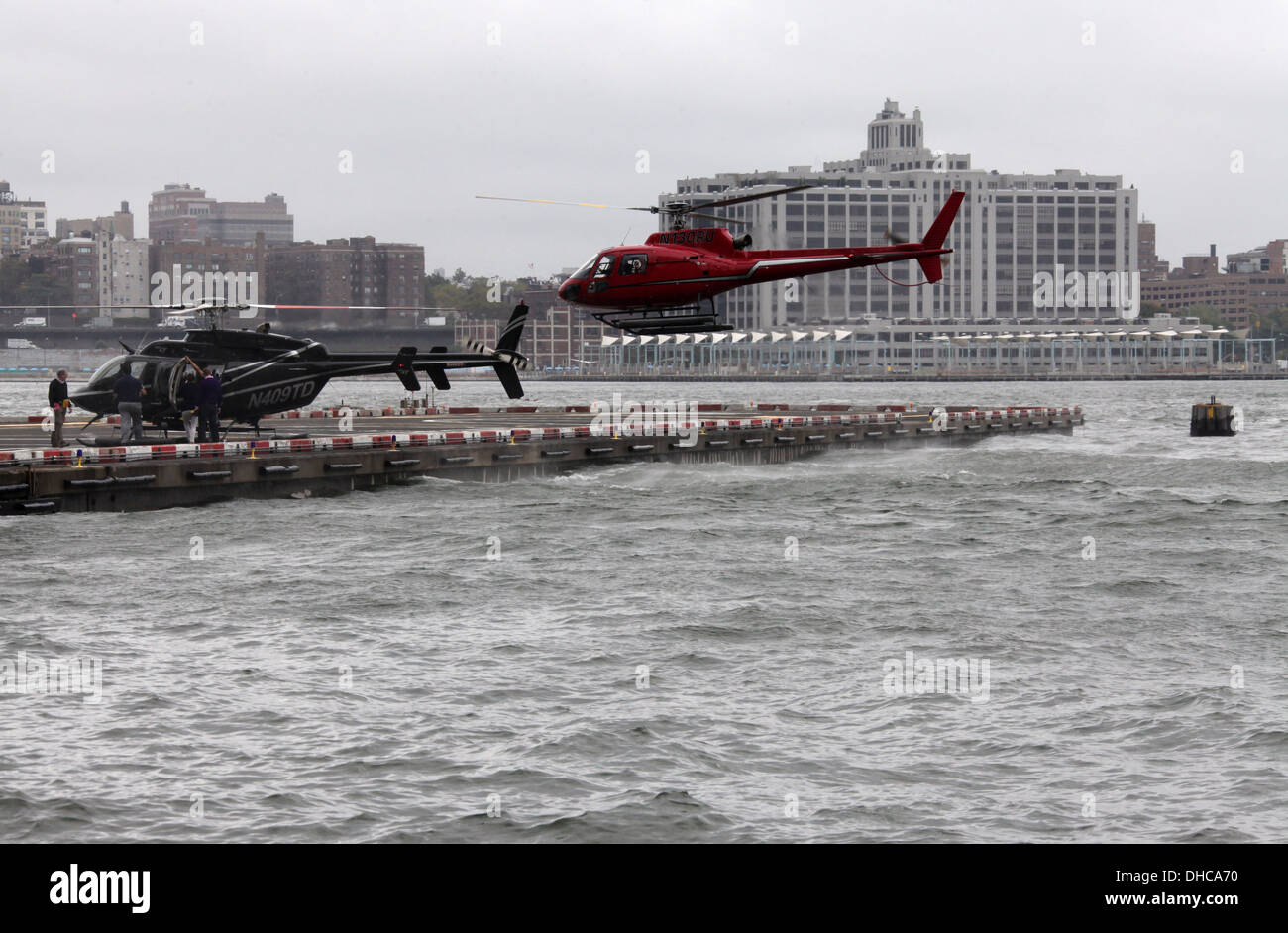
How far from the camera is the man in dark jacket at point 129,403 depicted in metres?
35.6

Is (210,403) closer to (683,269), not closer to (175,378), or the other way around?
(175,378)

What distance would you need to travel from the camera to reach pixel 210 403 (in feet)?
119

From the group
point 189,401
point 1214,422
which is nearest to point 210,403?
point 189,401

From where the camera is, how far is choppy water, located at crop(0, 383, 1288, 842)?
13.2m

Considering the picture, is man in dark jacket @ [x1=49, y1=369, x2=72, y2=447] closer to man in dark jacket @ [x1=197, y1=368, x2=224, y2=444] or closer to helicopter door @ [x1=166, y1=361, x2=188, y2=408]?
helicopter door @ [x1=166, y1=361, x2=188, y2=408]

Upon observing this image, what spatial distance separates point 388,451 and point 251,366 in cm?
407

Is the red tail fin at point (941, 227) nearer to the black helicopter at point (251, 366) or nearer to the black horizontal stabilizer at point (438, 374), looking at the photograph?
the black helicopter at point (251, 366)

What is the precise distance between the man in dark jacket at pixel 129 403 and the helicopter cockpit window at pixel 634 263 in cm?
1177
